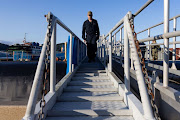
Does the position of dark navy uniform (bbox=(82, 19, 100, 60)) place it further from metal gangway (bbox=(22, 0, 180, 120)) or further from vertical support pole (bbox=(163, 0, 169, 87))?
vertical support pole (bbox=(163, 0, 169, 87))

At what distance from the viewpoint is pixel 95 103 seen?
2684 millimetres

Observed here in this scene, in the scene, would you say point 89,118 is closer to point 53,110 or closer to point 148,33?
point 53,110

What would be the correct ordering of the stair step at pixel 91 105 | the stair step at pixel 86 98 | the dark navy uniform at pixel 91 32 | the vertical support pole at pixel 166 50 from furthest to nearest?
1. the dark navy uniform at pixel 91 32
2. the stair step at pixel 86 98
3. the stair step at pixel 91 105
4. the vertical support pole at pixel 166 50

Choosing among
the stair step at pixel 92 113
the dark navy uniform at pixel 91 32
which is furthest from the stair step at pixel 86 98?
the dark navy uniform at pixel 91 32

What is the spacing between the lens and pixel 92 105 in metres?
2.59

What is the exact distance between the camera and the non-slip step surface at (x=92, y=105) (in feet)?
8.01

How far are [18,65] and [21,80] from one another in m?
1.50

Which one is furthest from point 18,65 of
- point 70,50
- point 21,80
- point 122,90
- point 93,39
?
point 122,90

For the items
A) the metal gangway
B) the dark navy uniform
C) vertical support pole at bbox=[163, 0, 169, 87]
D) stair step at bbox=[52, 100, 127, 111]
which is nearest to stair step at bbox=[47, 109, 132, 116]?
the metal gangway

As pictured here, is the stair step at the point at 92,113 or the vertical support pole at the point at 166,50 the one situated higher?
the vertical support pole at the point at 166,50

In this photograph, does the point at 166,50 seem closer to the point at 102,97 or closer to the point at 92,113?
the point at 92,113

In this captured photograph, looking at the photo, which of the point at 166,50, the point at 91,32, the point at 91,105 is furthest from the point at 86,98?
the point at 91,32

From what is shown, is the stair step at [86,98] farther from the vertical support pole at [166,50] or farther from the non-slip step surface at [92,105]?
the vertical support pole at [166,50]

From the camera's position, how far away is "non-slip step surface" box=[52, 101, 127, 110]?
96.2 inches
